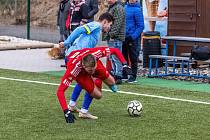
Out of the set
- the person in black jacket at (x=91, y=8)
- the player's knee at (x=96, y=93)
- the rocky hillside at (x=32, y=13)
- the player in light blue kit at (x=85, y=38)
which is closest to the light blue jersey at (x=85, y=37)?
the player in light blue kit at (x=85, y=38)

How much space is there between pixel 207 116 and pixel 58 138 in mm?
2718

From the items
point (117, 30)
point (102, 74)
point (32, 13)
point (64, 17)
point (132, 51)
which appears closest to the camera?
point (102, 74)

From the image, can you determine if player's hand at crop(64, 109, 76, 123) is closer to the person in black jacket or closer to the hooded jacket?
the hooded jacket

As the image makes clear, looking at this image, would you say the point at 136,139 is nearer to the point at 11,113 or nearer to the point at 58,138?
the point at 58,138

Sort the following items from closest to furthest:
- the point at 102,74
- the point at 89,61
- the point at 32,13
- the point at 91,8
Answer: the point at 89,61
the point at 102,74
the point at 91,8
the point at 32,13

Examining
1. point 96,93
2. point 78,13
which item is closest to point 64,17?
point 78,13

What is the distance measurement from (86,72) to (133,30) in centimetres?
475

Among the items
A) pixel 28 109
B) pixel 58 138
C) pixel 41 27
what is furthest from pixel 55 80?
pixel 41 27

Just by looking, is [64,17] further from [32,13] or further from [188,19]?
[32,13]

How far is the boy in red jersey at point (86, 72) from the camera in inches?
371

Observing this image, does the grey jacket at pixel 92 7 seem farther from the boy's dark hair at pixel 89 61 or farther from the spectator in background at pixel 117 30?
the boy's dark hair at pixel 89 61

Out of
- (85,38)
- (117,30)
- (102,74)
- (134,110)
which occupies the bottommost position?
(134,110)

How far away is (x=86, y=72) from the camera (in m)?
9.74

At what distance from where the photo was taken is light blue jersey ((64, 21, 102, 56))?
A: 9992 millimetres
